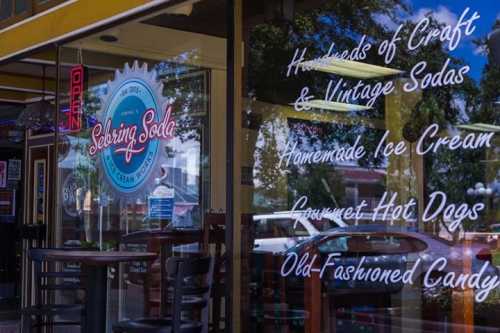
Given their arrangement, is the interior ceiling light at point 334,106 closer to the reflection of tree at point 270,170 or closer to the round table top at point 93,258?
the reflection of tree at point 270,170

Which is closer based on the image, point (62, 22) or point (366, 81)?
point (366, 81)

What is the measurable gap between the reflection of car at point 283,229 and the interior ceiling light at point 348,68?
2.58 ft

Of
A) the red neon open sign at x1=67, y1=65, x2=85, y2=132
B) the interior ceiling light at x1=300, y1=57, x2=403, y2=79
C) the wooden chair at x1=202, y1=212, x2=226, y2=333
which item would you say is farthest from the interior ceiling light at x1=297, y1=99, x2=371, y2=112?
the red neon open sign at x1=67, y1=65, x2=85, y2=132

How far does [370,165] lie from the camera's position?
12.3ft

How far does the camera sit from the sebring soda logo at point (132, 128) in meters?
5.02

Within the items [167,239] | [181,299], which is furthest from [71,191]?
[181,299]

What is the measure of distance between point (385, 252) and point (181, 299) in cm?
111

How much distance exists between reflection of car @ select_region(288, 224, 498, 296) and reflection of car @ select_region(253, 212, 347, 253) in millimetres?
38

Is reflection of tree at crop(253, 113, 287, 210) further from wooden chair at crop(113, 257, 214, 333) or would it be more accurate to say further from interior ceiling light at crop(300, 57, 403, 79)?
wooden chair at crop(113, 257, 214, 333)

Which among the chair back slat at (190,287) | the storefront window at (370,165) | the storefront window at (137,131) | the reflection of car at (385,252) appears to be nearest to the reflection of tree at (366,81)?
→ the storefront window at (370,165)

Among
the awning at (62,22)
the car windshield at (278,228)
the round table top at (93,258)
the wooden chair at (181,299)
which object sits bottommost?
the wooden chair at (181,299)

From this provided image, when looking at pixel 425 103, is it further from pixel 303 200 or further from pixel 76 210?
pixel 76 210

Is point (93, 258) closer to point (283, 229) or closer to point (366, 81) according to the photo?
point (283, 229)

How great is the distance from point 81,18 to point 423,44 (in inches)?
104
